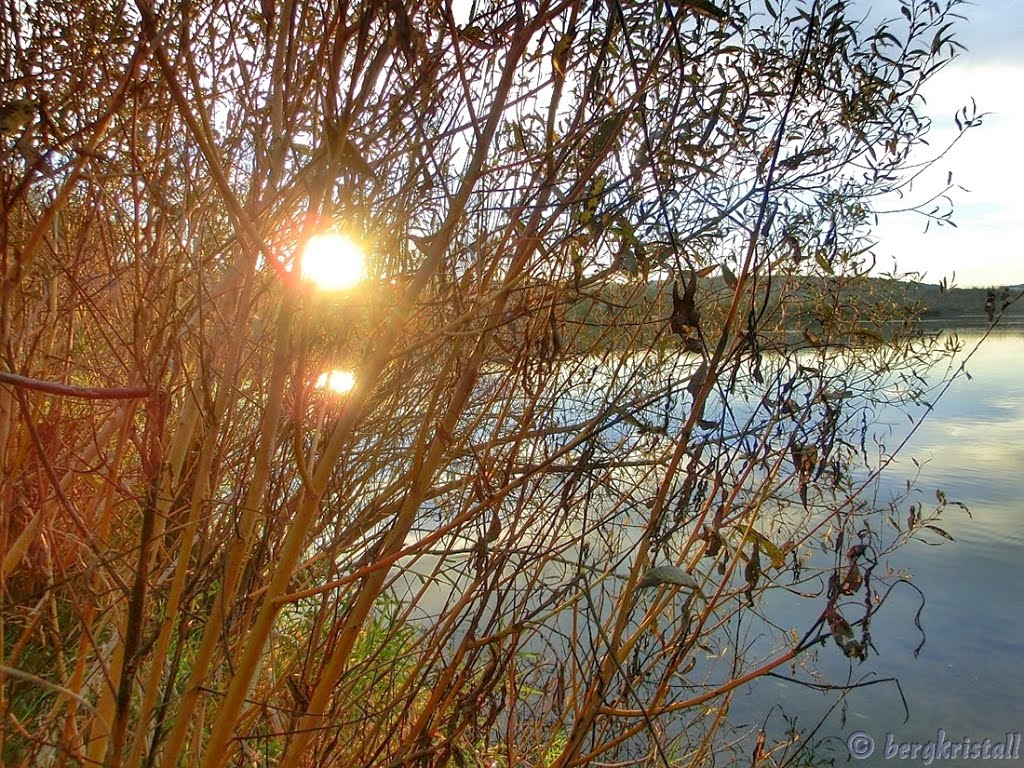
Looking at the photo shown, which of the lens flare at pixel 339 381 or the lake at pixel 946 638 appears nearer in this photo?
Answer: the lens flare at pixel 339 381

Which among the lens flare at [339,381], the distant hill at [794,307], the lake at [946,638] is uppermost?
the distant hill at [794,307]

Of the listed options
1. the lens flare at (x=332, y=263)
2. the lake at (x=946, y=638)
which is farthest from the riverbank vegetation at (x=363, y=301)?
the lake at (x=946, y=638)

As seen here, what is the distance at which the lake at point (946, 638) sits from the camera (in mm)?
3867

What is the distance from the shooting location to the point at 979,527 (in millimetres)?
5793

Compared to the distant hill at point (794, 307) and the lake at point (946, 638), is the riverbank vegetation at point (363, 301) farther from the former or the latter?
the lake at point (946, 638)

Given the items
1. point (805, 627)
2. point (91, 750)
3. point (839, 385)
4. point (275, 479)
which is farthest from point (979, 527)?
point (91, 750)

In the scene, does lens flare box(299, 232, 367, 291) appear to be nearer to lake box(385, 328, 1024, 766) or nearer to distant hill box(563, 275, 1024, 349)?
distant hill box(563, 275, 1024, 349)

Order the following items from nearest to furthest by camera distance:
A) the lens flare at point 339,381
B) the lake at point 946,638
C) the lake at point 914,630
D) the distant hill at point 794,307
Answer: the lens flare at point 339,381 < the distant hill at point 794,307 < the lake at point 914,630 < the lake at point 946,638

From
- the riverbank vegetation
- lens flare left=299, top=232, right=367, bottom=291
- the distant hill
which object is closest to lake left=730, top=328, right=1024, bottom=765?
the distant hill

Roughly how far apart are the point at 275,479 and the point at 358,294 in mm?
557

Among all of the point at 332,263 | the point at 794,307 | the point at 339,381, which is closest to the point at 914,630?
the point at 794,307

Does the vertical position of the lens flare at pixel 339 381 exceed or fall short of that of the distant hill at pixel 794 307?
it falls short

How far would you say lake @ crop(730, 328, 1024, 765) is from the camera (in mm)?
3867

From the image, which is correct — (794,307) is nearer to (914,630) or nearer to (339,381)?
(339,381)
